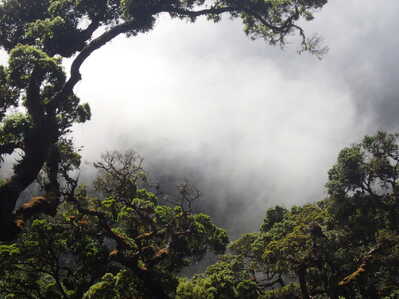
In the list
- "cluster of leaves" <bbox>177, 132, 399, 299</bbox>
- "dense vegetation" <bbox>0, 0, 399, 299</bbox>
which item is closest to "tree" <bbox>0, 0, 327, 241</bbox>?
"dense vegetation" <bbox>0, 0, 399, 299</bbox>

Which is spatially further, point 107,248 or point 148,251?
point 107,248

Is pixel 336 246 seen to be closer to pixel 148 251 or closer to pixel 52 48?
pixel 148 251

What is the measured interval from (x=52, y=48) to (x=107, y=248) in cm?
1216

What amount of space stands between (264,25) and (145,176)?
14257 mm

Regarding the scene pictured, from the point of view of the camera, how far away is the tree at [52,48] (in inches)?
643

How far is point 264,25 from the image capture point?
25875 millimetres

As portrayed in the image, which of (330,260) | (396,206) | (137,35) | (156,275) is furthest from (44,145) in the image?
(396,206)

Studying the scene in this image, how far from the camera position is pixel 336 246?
1072 inches

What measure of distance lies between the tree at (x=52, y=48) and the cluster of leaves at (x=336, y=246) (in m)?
9.57

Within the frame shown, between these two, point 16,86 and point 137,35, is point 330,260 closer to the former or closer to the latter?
point 137,35

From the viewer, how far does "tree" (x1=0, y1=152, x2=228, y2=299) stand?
17.9 meters

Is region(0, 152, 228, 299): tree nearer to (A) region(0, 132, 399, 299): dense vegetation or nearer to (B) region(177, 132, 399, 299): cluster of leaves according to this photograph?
(A) region(0, 132, 399, 299): dense vegetation

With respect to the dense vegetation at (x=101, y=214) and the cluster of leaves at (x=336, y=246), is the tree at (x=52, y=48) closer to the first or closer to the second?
the dense vegetation at (x=101, y=214)

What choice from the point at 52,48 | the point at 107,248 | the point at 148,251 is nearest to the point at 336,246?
the point at 148,251
